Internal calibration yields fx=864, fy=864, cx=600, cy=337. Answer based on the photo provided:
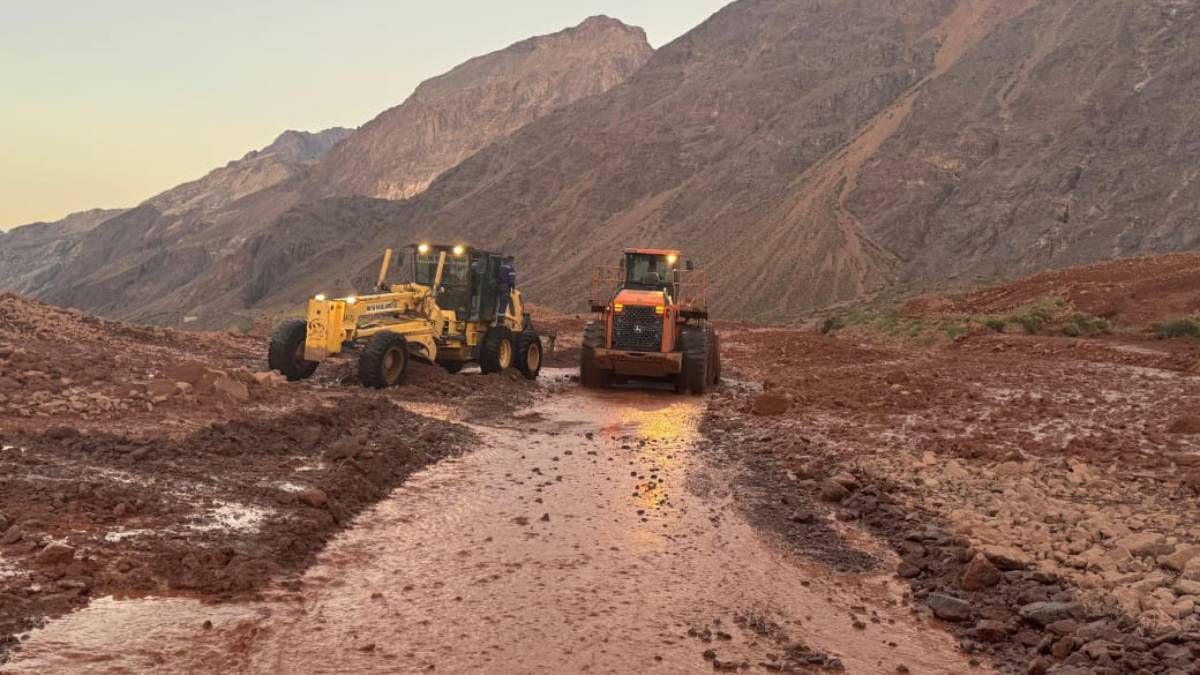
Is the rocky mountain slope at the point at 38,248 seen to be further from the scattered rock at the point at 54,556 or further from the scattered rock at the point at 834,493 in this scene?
the scattered rock at the point at 834,493

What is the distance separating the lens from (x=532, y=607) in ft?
19.5

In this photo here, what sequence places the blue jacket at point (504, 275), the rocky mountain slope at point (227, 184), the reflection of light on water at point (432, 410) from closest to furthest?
the reflection of light on water at point (432, 410) < the blue jacket at point (504, 275) < the rocky mountain slope at point (227, 184)

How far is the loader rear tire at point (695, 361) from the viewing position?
1747cm

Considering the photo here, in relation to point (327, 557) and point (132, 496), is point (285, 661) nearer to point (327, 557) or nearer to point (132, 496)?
point (327, 557)

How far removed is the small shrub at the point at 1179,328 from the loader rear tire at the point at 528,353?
15.1 meters

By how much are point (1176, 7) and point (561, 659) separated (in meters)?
76.3

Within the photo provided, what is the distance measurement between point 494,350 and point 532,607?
12698mm

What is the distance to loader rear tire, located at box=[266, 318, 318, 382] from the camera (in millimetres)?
15961

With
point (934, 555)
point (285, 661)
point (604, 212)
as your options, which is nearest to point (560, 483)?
point (934, 555)

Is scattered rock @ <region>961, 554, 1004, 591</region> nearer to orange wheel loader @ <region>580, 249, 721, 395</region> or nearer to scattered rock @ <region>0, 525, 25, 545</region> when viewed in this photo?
scattered rock @ <region>0, 525, 25, 545</region>

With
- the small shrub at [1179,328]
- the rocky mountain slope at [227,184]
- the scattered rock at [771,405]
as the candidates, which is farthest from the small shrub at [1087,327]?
the rocky mountain slope at [227,184]

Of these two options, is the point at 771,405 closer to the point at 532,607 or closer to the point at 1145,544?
the point at 1145,544

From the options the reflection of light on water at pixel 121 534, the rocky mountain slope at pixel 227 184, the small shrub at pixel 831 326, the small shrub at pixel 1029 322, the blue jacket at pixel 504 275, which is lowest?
the reflection of light on water at pixel 121 534

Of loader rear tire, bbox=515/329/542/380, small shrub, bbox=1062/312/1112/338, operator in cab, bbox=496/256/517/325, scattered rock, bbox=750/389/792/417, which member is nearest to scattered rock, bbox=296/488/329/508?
scattered rock, bbox=750/389/792/417
